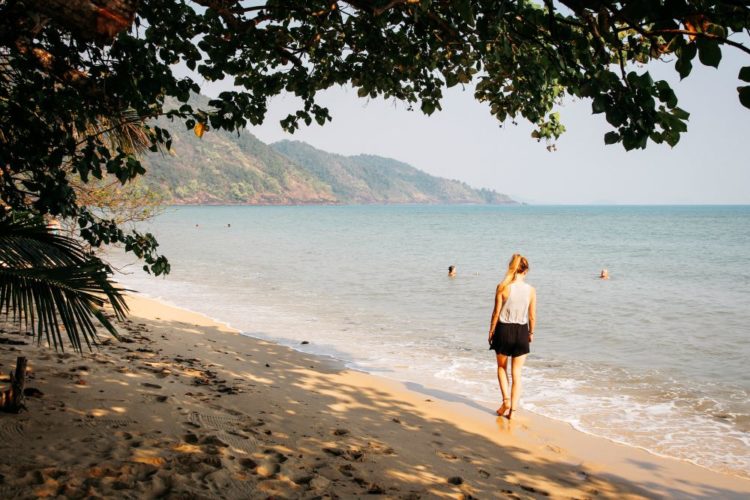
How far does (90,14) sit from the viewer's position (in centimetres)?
229

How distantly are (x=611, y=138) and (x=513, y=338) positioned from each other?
3966 mm

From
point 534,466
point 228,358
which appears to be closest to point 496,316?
point 534,466

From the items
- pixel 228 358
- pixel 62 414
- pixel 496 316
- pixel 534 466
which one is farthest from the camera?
pixel 228 358

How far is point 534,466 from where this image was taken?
539 cm

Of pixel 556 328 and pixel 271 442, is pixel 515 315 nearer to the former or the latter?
pixel 271 442

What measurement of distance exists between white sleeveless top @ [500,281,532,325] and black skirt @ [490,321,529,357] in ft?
Answer: 0.21

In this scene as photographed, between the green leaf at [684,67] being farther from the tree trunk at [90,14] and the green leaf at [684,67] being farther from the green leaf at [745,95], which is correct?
the tree trunk at [90,14]

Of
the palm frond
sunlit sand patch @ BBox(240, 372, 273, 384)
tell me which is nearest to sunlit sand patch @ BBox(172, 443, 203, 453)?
the palm frond

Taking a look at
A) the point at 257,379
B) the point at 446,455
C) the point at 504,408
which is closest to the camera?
the point at 446,455

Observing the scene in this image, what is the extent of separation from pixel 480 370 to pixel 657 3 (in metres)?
7.76

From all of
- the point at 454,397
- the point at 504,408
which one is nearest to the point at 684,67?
the point at 504,408

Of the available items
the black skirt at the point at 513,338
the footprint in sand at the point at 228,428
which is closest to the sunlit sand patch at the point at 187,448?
the footprint in sand at the point at 228,428

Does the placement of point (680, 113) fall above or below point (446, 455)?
above

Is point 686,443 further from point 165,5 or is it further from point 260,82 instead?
point 165,5
